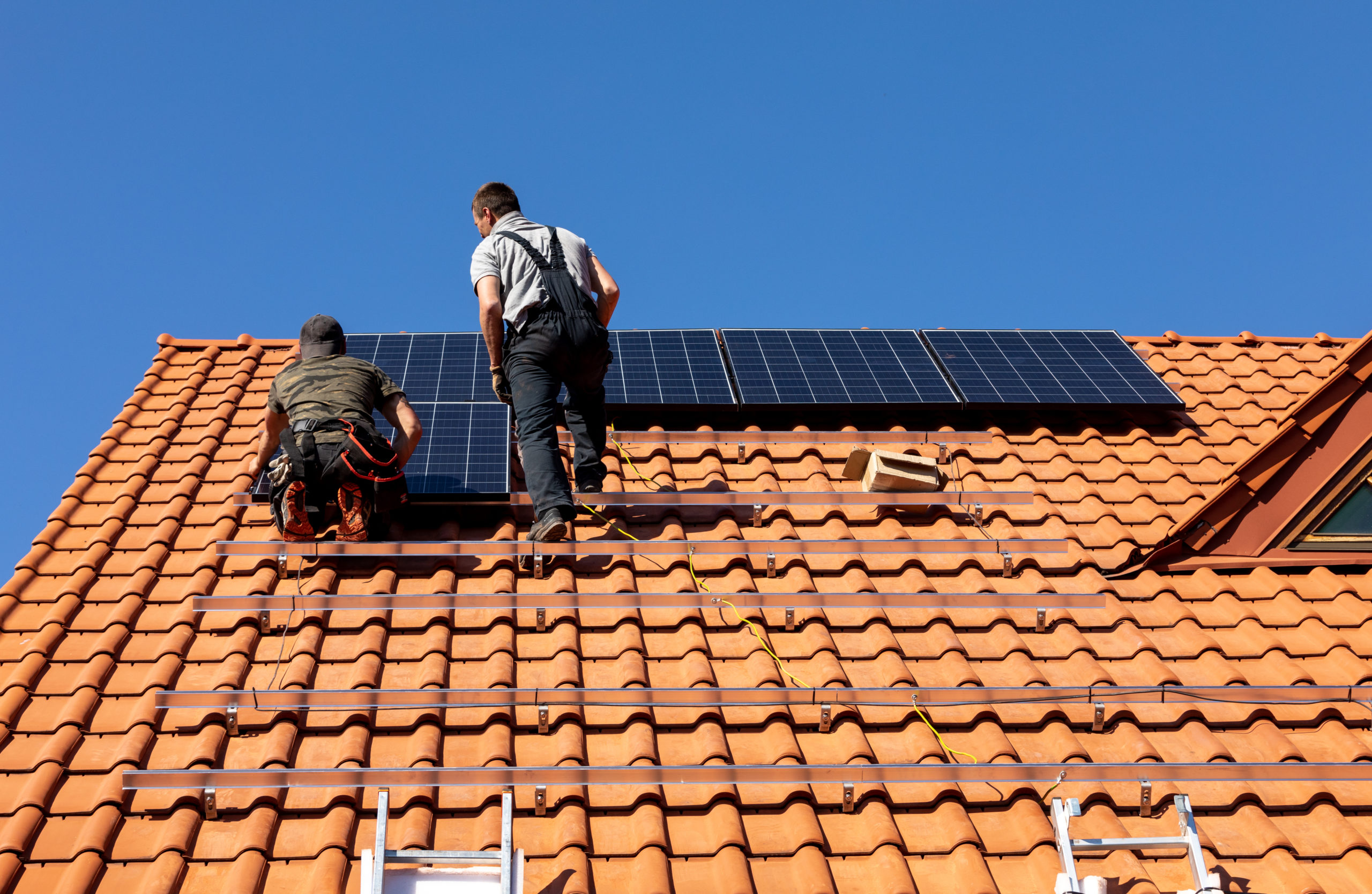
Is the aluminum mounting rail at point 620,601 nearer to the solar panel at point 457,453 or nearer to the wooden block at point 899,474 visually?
the solar panel at point 457,453

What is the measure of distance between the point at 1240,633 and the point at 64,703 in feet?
18.2

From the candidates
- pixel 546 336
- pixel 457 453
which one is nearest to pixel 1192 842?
pixel 546 336

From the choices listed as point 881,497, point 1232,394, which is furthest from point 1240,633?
point 1232,394

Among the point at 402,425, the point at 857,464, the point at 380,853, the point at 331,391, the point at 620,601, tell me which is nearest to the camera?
the point at 380,853

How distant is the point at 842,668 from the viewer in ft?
19.0

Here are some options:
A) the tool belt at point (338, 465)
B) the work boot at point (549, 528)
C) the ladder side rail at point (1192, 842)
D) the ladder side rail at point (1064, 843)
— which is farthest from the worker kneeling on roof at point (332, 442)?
the ladder side rail at point (1192, 842)

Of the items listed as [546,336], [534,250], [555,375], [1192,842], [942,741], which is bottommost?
[1192,842]

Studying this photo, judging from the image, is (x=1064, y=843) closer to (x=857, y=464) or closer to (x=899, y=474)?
(x=899, y=474)

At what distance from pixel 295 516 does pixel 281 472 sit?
23 cm

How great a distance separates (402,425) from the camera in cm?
679

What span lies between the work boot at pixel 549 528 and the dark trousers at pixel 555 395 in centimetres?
3

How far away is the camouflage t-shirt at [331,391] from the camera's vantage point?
6.50 m

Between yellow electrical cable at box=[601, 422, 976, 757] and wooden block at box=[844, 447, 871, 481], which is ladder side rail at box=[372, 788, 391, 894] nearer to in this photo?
yellow electrical cable at box=[601, 422, 976, 757]

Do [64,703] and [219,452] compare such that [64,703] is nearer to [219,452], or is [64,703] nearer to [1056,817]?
[219,452]
